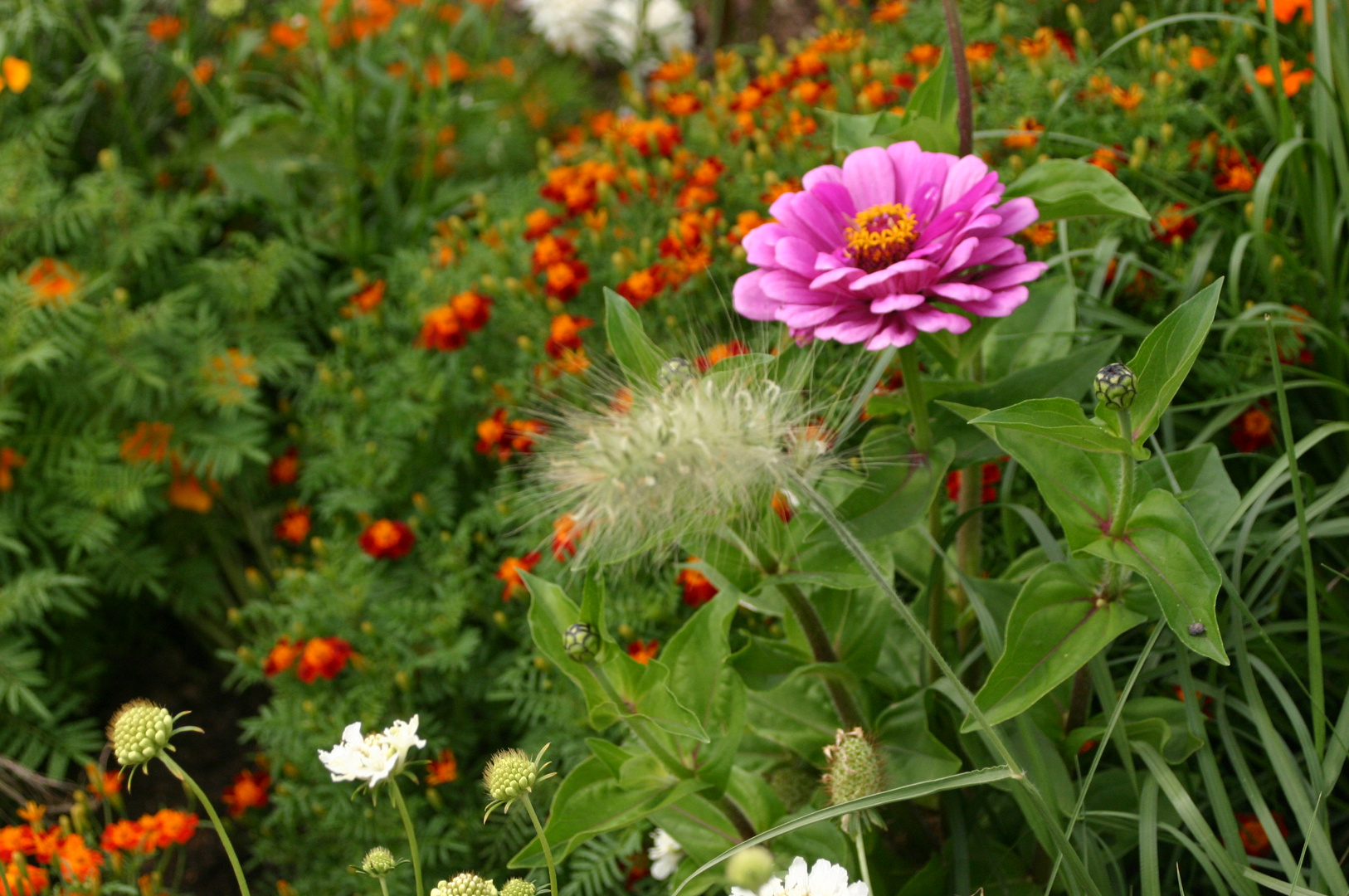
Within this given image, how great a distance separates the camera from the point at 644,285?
86.6 inches

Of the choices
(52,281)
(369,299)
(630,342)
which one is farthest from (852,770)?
(52,281)

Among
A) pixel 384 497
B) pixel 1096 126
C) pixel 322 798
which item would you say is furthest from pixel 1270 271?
pixel 322 798

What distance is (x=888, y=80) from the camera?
2.63m

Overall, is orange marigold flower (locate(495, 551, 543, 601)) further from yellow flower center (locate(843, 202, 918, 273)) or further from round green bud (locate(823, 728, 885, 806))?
yellow flower center (locate(843, 202, 918, 273))

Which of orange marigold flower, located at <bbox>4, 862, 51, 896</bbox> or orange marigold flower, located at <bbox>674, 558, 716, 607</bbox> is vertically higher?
orange marigold flower, located at <bbox>674, 558, 716, 607</bbox>

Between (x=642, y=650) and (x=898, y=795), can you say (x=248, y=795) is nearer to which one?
(x=642, y=650)

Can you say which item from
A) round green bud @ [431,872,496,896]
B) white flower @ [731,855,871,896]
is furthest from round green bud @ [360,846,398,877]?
white flower @ [731,855,871,896]

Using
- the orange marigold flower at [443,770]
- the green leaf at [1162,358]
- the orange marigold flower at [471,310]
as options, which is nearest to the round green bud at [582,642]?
the green leaf at [1162,358]

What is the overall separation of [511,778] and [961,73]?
40.3 inches

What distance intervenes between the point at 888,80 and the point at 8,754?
2.60 m

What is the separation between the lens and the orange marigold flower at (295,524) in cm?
252

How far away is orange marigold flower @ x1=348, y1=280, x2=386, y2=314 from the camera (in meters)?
2.64

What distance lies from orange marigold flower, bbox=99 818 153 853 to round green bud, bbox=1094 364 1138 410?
68.7 inches

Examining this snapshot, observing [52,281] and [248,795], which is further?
[52,281]
